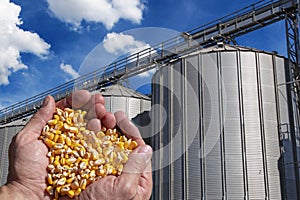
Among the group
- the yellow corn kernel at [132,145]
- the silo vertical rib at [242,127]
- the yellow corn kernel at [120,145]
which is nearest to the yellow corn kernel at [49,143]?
the yellow corn kernel at [120,145]

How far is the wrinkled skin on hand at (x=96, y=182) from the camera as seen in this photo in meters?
3.67

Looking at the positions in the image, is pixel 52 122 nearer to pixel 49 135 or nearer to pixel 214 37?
pixel 49 135

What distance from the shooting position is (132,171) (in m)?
3.70

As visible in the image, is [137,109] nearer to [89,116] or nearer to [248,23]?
[248,23]

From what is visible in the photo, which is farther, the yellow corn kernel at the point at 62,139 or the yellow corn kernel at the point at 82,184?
the yellow corn kernel at the point at 62,139

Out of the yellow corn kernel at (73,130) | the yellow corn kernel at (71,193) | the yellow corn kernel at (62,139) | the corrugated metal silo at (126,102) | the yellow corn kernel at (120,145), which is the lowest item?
the yellow corn kernel at (71,193)

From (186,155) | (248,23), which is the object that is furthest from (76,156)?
(248,23)

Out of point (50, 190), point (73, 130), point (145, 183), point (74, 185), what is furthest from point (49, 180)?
point (145, 183)

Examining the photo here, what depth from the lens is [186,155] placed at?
15.1 meters

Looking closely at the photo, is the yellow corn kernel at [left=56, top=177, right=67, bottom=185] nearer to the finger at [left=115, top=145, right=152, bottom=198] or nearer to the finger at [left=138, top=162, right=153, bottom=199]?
the finger at [left=115, top=145, right=152, bottom=198]

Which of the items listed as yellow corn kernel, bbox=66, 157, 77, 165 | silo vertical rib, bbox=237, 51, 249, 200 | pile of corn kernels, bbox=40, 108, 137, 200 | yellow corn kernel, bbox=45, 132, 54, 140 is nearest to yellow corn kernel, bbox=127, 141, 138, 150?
pile of corn kernels, bbox=40, 108, 137, 200

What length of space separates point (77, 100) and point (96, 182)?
A: 2.97 feet

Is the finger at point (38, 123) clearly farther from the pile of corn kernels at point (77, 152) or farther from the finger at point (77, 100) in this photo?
the finger at point (77, 100)

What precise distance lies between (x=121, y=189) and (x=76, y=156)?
564mm
